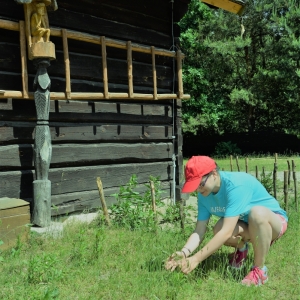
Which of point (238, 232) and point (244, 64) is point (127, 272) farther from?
point (244, 64)

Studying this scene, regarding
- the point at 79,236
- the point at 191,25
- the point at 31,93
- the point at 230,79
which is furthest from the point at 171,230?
the point at 230,79

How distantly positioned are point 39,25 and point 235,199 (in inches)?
130

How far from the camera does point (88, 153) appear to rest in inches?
250

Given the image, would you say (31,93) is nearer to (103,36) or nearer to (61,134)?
(61,134)

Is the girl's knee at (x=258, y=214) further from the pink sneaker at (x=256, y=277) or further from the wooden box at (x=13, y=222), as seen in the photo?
the wooden box at (x=13, y=222)

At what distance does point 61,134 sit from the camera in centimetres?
599

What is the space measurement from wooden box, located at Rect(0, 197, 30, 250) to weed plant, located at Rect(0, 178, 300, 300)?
0.39 feet

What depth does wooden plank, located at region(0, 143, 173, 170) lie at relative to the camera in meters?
5.41

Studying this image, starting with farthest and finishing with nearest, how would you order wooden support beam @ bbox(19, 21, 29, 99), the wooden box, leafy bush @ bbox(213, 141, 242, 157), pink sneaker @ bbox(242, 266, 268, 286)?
1. leafy bush @ bbox(213, 141, 242, 157)
2. wooden support beam @ bbox(19, 21, 29, 99)
3. the wooden box
4. pink sneaker @ bbox(242, 266, 268, 286)

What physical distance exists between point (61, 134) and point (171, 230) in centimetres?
208

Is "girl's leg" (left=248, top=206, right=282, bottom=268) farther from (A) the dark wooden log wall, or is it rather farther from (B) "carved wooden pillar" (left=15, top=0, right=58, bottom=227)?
(A) the dark wooden log wall

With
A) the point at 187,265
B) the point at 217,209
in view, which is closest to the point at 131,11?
the point at 217,209

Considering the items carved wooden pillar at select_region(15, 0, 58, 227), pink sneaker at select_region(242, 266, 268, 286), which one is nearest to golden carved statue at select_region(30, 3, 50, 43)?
carved wooden pillar at select_region(15, 0, 58, 227)

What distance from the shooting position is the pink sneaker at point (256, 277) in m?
3.38
